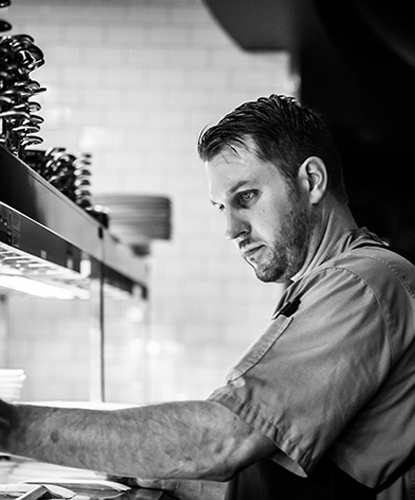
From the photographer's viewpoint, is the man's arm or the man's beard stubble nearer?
the man's arm

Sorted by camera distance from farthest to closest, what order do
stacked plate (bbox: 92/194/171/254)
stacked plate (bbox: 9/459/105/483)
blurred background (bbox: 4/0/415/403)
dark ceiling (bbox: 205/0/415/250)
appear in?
blurred background (bbox: 4/0/415/403)
dark ceiling (bbox: 205/0/415/250)
stacked plate (bbox: 92/194/171/254)
stacked plate (bbox: 9/459/105/483)

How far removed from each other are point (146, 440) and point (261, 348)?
230 millimetres

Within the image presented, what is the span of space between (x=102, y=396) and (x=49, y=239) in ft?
3.95

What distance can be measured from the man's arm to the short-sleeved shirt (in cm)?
4

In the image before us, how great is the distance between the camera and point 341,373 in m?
1.42

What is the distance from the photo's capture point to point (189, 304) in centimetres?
573

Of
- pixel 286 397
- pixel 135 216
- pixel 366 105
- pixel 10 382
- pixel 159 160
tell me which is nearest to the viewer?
pixel 286 397

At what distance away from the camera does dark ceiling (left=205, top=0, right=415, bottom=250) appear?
4.99 metres

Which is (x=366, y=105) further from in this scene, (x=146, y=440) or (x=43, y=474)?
(x=146, y=440)

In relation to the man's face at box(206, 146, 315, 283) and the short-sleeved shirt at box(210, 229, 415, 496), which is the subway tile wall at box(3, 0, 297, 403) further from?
the short-sleeved shirt at box(210, 229, 415, 496)

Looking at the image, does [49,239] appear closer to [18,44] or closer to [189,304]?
[18,44]

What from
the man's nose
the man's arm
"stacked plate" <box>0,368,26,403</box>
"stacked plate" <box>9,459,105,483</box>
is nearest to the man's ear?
the man's nose

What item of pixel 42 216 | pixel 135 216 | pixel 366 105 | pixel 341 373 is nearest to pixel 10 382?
pixel 42 216

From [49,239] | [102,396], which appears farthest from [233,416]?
[102,396]
